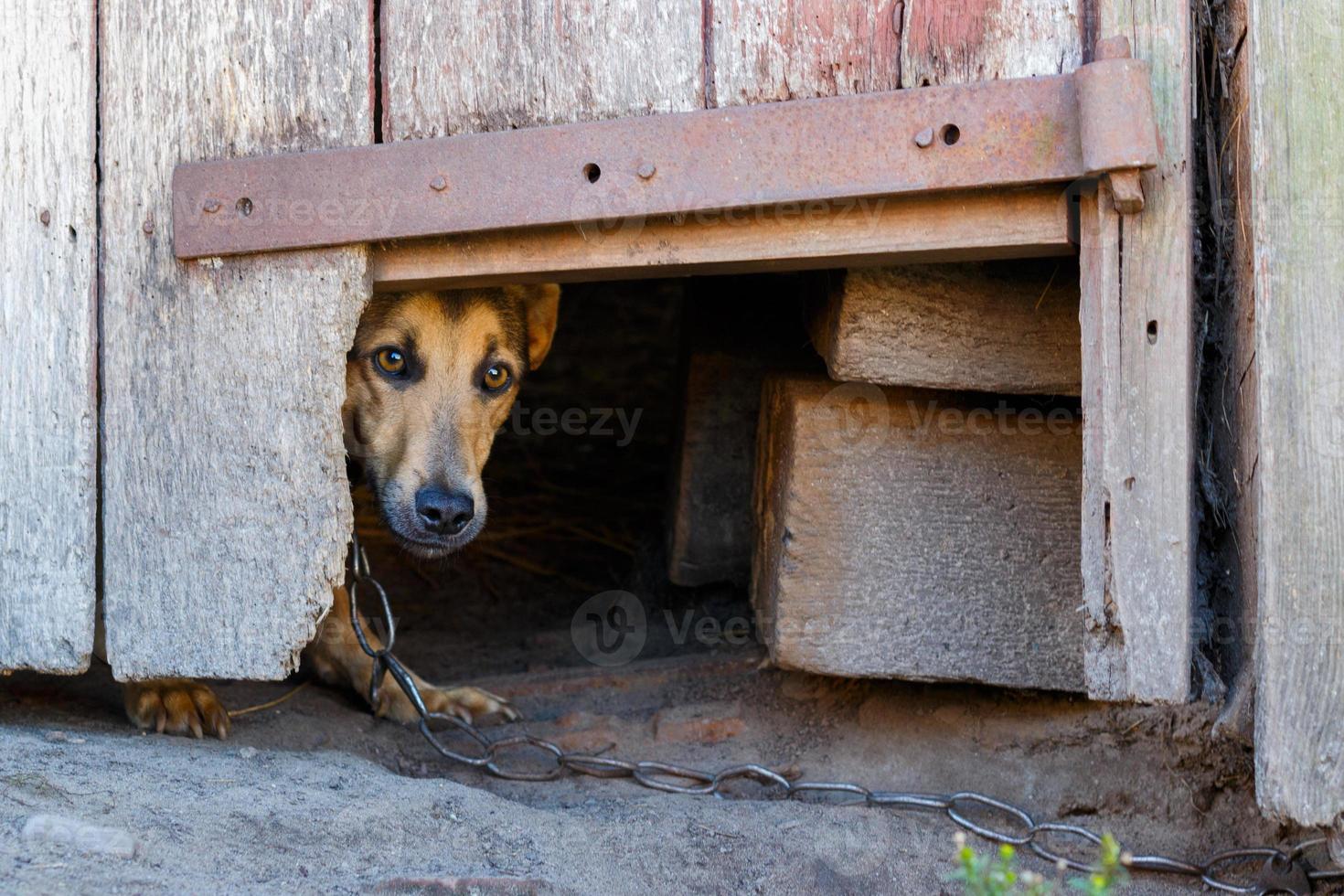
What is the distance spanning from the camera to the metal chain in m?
2.39

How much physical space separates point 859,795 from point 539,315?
1.98m

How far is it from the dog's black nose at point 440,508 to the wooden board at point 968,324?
1.12 meters

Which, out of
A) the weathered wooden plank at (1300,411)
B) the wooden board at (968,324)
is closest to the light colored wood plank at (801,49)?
the wooden board at (968,324)

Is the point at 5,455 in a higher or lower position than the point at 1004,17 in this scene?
lower

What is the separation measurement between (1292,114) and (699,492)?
2201mm

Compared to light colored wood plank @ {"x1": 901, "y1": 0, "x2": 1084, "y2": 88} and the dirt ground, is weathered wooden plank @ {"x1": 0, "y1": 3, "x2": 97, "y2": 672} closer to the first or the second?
the dirt ground

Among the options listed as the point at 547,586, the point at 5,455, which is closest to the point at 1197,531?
the point at 5,455

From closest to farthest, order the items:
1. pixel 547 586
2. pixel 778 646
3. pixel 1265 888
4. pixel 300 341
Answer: pixel 1265 888 < pixel 300 341 < pixel 778 646 < pixel 547 586

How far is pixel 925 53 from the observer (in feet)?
7.36

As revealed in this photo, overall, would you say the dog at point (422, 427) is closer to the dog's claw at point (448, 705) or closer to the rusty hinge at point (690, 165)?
the dog's claw at point (448, 705)

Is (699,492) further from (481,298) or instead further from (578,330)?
(578,330)

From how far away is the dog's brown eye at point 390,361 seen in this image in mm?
3508

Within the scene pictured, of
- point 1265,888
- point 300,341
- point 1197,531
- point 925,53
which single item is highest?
point 925,53

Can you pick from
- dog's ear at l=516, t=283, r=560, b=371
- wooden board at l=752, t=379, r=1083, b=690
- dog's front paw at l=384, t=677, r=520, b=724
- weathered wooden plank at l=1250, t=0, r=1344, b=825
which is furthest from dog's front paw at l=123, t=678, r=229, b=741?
weathered wooden plank at l=1250, t=0, r=1344, b=825
